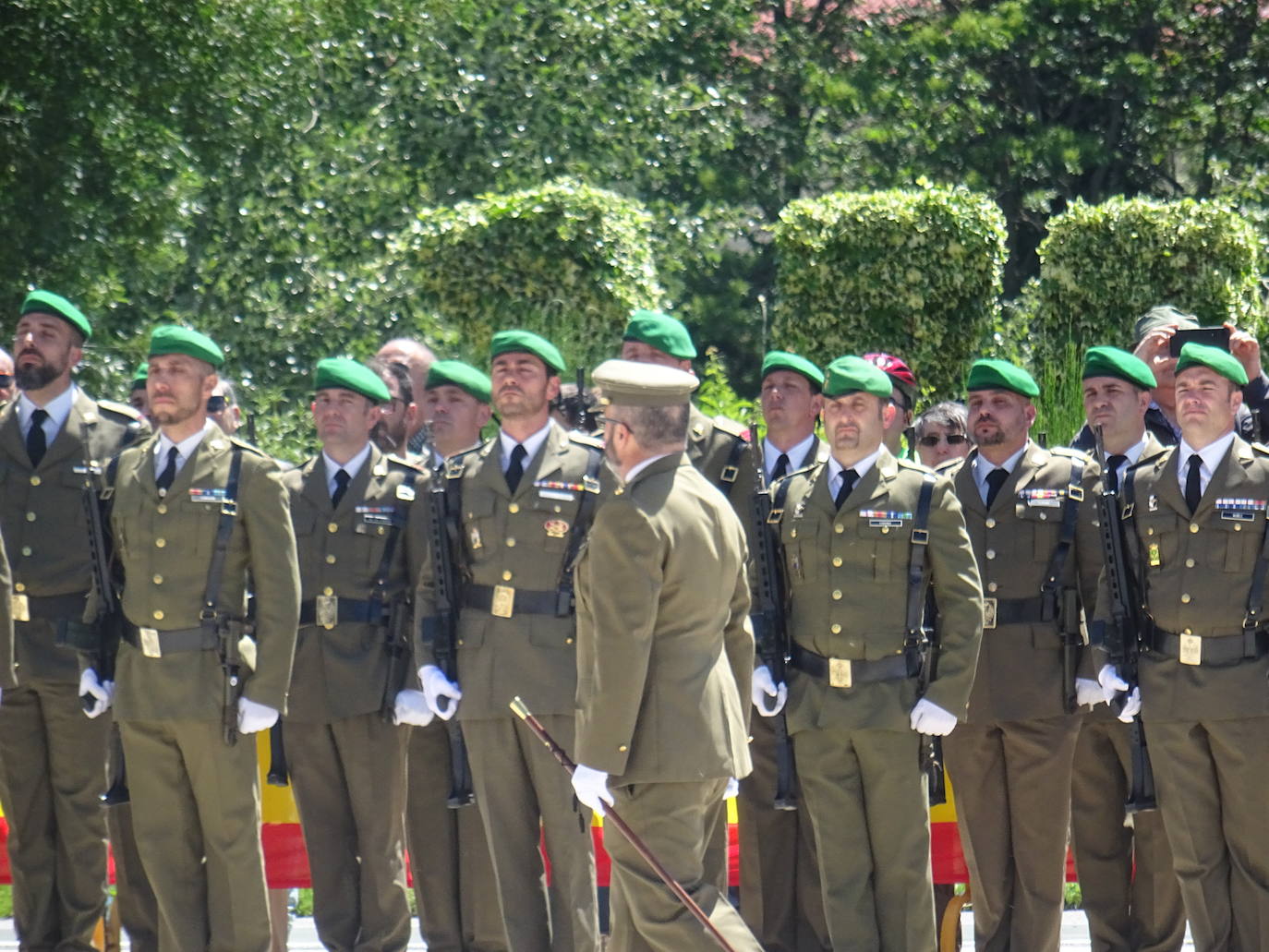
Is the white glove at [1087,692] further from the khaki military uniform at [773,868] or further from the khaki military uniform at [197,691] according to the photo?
the khaki military uniform at [197,691]

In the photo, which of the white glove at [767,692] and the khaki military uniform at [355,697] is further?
the khaki military uniform at [355,697]

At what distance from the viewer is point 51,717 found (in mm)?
7723

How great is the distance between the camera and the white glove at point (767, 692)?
7.22 metres

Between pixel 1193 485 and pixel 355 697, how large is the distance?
3.07m

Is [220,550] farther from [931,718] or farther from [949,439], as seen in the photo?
[949,439]

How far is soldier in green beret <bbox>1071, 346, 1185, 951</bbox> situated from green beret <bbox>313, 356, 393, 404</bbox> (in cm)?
271

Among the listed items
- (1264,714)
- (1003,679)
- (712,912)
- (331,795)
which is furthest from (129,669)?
(1264,714)

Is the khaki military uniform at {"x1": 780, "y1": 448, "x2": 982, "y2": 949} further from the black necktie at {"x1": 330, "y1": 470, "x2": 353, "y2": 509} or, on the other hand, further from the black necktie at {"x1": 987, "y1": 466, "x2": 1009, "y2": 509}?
the black necktie at {"x1": 330, "y1": 470, "x2": 353, "y2": 509}

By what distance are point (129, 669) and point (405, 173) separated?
10.3 m

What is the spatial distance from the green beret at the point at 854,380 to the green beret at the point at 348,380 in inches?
72.9

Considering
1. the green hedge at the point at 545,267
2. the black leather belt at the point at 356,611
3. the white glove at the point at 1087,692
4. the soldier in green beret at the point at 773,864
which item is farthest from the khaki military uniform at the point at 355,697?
the green hedge at the point at 545,267

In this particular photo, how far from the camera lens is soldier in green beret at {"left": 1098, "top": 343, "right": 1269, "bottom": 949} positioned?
22.7 ft

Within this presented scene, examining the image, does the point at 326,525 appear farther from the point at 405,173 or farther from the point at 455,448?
the point at 405,173

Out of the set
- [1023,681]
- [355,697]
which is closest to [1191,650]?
[1023,681]
